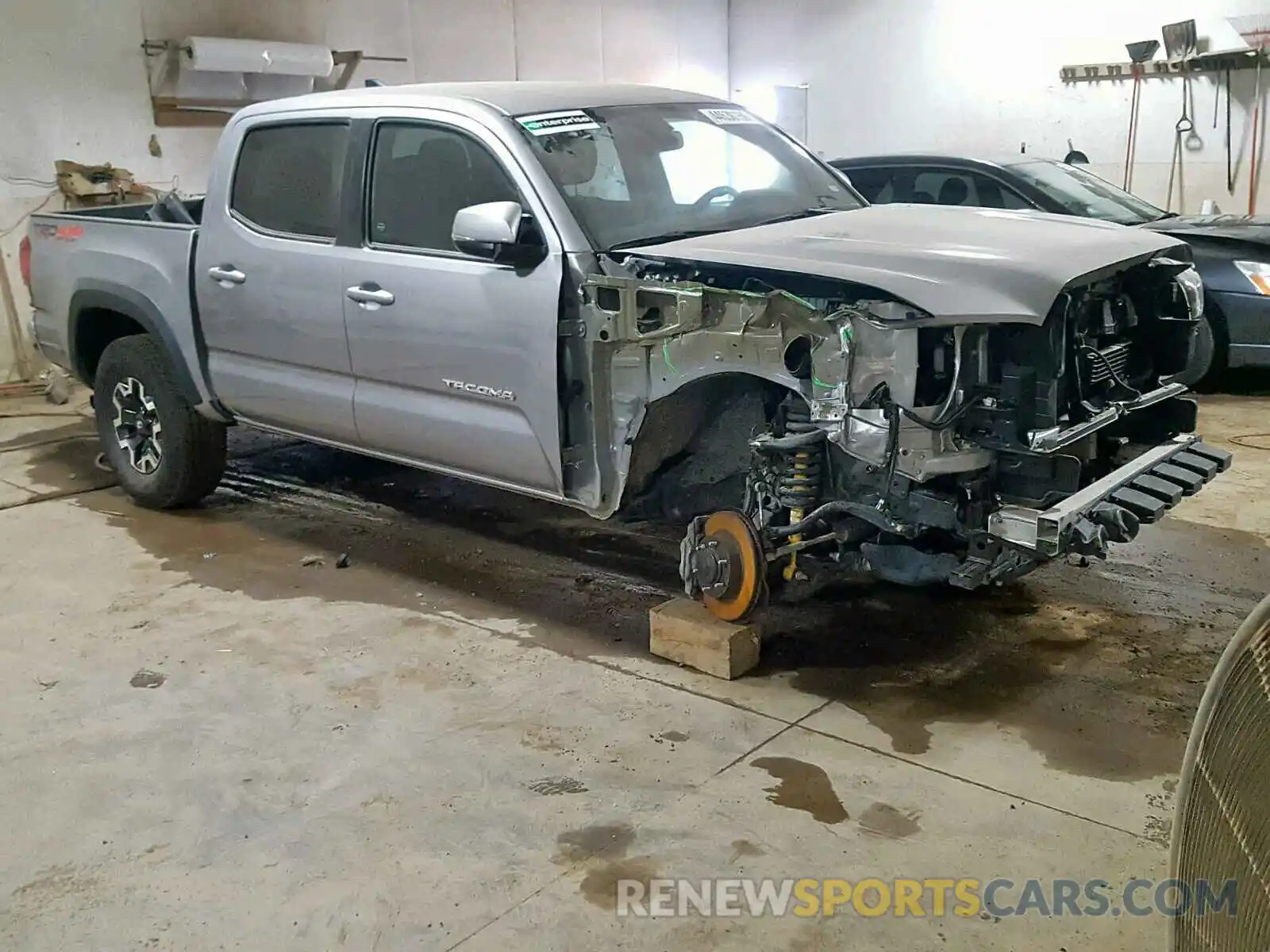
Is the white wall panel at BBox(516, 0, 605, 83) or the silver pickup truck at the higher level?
the white wall panel at BBox(516, 0, 605, 83)

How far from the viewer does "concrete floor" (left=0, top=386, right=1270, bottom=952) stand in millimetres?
2760

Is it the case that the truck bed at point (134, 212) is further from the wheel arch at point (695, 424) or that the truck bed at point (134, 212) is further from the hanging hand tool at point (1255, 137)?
the hanging hand tool at point (1255, 137)

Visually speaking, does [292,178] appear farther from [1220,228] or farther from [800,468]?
[1220,228]

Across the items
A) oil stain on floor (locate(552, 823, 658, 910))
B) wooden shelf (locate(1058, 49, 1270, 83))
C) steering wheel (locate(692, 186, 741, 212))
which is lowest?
oil stain on floor (locate(552, 823, 658, 910))

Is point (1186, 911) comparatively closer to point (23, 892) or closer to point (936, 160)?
point (23, 892)

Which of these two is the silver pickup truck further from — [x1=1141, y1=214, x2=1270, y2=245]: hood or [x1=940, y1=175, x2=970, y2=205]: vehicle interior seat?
[x1=1141, y1=214, x2=1270, y2=245]: hood

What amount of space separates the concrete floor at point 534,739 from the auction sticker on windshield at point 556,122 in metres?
1.73

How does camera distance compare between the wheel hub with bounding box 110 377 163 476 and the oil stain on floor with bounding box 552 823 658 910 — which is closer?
the oil stain on floor with bounding box 552 823 658 910

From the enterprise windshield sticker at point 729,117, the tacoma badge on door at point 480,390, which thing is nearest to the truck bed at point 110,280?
the tacoma badge on door at point 480,390

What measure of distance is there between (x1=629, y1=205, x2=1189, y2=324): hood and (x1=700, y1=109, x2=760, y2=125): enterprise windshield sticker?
0.72 metres

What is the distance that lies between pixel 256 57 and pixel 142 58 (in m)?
0.84

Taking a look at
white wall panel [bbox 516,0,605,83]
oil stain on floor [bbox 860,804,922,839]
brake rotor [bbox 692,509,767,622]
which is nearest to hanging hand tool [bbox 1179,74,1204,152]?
white wall panel [bbox 516,0,605,83]

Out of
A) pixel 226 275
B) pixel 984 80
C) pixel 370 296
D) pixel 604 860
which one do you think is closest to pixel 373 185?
pixel 370 296

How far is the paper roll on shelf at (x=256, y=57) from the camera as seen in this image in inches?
349
